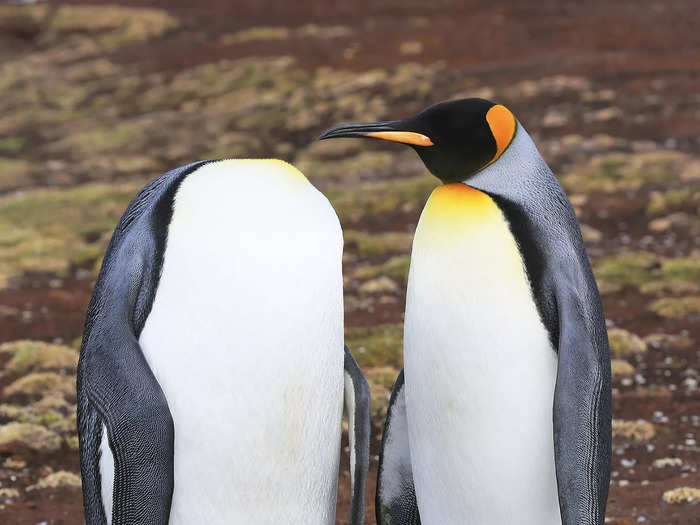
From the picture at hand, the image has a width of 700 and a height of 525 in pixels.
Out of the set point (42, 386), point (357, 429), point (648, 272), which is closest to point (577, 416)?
point (357, 429)

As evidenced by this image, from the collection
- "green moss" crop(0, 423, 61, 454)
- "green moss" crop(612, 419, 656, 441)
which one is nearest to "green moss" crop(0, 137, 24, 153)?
"green moss" crop(0, 423, 61, 454)

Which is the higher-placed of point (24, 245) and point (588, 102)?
point (588, 102)

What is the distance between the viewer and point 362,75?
34.9 m

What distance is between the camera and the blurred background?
360 inches

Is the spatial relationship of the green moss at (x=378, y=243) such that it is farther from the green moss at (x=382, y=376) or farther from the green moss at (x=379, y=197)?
the green moss at (x=382, y=376)

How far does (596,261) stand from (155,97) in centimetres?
2536

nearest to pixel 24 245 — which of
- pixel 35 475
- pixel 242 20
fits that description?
pixel 35 475

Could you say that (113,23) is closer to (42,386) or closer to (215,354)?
(42,386)

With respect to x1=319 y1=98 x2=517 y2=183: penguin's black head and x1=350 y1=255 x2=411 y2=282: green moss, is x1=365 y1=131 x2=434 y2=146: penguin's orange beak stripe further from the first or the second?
x1=350 y1=255 x2=411 y2=282: green moss

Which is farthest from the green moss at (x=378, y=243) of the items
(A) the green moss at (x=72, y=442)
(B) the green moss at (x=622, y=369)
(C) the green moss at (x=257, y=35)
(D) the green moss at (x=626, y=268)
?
(C) the green moss at (x=257, y=35)

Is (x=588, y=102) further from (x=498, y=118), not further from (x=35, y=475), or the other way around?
(x=498, y=118)

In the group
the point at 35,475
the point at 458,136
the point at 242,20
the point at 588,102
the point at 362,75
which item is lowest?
the point at 35,475

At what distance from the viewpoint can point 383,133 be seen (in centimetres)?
404

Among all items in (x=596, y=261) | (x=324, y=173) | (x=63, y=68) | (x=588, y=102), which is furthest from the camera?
(x=63, y=68)
